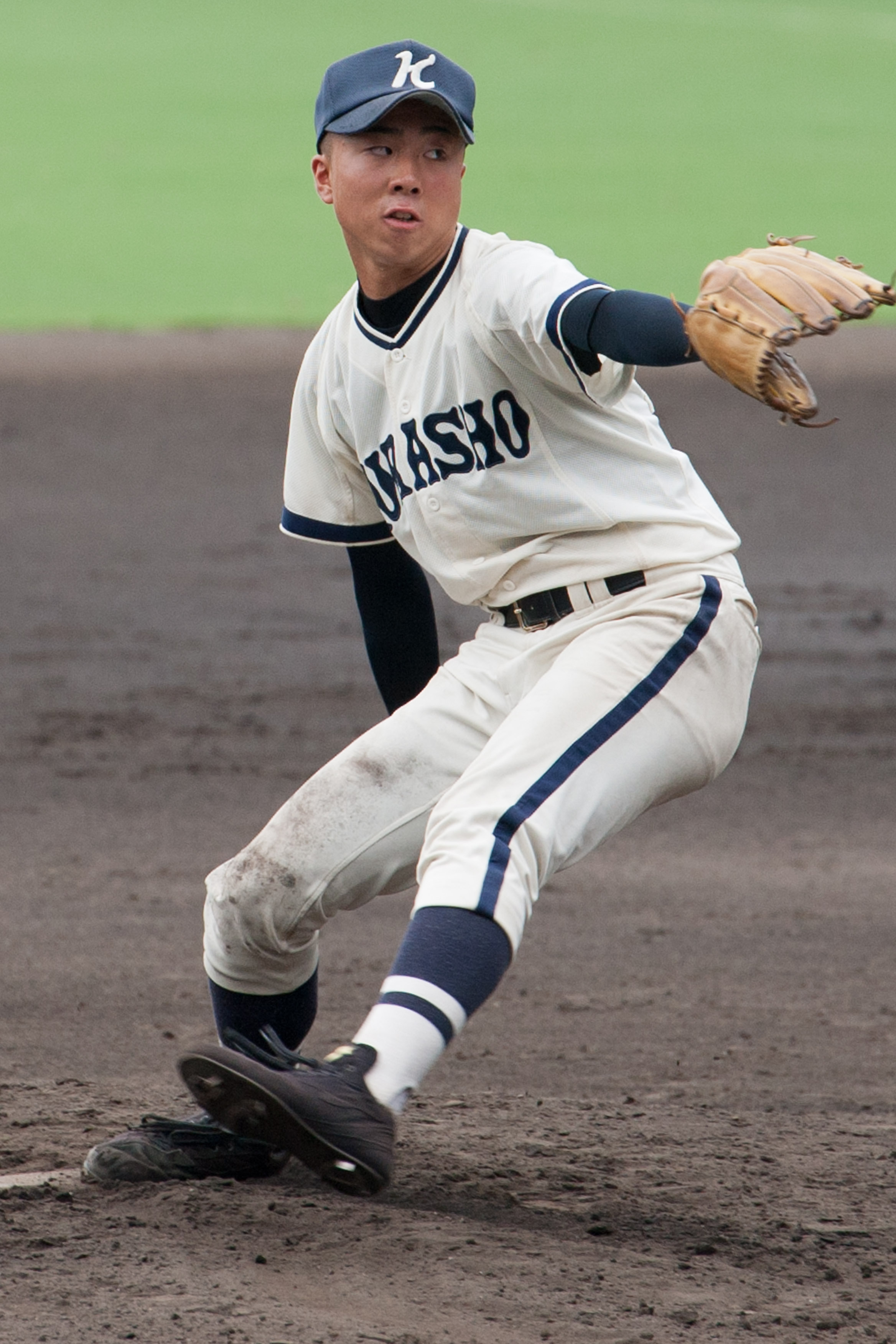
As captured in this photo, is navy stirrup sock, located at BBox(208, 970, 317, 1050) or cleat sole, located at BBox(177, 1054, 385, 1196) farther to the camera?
navy stirrup sock, located at BBox(208, 970, 317, 1050)

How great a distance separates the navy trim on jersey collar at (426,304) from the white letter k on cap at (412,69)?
22cm

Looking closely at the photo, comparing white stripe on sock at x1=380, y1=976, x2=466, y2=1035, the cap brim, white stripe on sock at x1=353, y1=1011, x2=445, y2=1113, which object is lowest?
white stripe on sock at x1=353, y1=1011, x2=445, y2=1113

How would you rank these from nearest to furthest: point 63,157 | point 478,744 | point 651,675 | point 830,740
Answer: point 651,675 → point 478,744 → point 830,740 → point 63,157

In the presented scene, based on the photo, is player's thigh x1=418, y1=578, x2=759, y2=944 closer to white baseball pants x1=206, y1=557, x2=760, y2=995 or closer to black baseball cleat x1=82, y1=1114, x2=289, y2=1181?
white baseball pants x1=206, y1=557, x2=760, y2=995

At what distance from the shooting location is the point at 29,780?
591 cm

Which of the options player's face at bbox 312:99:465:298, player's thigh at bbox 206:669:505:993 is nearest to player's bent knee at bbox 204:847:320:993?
player's thigh at bbox 206:669:505:993

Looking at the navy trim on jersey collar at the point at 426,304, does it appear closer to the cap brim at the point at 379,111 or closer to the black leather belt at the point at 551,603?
the cap brim at the point at 379,111

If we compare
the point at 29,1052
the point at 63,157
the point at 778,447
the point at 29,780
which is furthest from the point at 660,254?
the point at 29,1052

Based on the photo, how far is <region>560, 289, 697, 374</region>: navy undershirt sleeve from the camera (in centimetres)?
233

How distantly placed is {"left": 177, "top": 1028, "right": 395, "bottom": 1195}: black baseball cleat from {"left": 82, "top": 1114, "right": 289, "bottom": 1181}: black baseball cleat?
627 mm

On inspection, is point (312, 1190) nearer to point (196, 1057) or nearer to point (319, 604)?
point (196, 1057)

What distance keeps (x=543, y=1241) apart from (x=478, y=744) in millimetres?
755

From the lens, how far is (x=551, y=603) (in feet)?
9.03

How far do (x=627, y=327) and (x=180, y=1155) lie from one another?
1.53m
